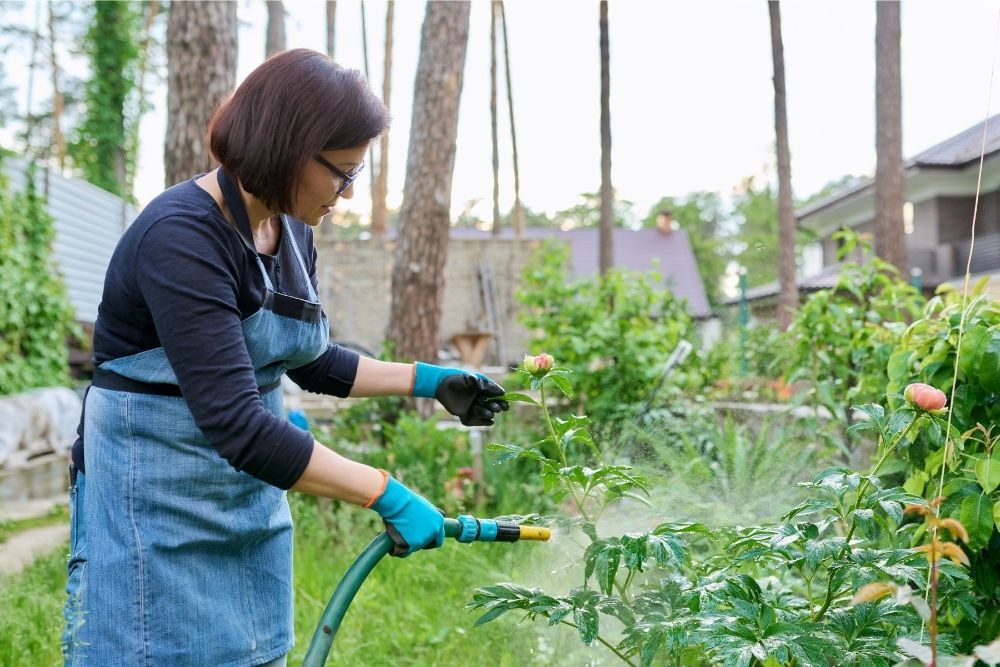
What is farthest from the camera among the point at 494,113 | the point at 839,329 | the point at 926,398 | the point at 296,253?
the point at 494,113

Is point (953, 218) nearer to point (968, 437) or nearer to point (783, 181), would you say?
point (783, 181)

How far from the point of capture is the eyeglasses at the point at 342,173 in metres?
1.55

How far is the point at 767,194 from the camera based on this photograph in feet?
122

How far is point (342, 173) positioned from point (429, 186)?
4500 mm

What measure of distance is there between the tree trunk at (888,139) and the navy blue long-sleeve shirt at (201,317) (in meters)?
7.28

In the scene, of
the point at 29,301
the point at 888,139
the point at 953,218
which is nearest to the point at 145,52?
the point at 29,301

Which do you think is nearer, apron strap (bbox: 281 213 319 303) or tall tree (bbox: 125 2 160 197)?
apron strap (bbox: 281 213 319 303)

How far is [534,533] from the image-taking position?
5.19ft

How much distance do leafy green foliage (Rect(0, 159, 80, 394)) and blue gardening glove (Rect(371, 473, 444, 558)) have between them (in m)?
6.05

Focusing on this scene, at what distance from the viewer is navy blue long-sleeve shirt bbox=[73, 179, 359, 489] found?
1352 millimetres

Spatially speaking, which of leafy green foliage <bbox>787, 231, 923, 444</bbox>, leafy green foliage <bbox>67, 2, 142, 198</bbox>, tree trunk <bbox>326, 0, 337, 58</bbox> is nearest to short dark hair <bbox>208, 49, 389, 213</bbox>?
leafy green foliage <bbox>787, 231, 923, 444</bbox>

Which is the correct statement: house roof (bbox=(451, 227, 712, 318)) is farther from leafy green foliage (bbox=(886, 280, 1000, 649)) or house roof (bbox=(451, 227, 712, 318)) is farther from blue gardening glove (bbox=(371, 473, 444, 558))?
blue gardening glove (bbox=(371, 473, 444, 558))

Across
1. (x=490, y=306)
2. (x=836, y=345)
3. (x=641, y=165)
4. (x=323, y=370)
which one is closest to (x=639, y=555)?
(x=323, y=370)

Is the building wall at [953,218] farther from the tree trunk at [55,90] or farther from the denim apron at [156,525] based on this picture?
the tree trunk at [55,90]
